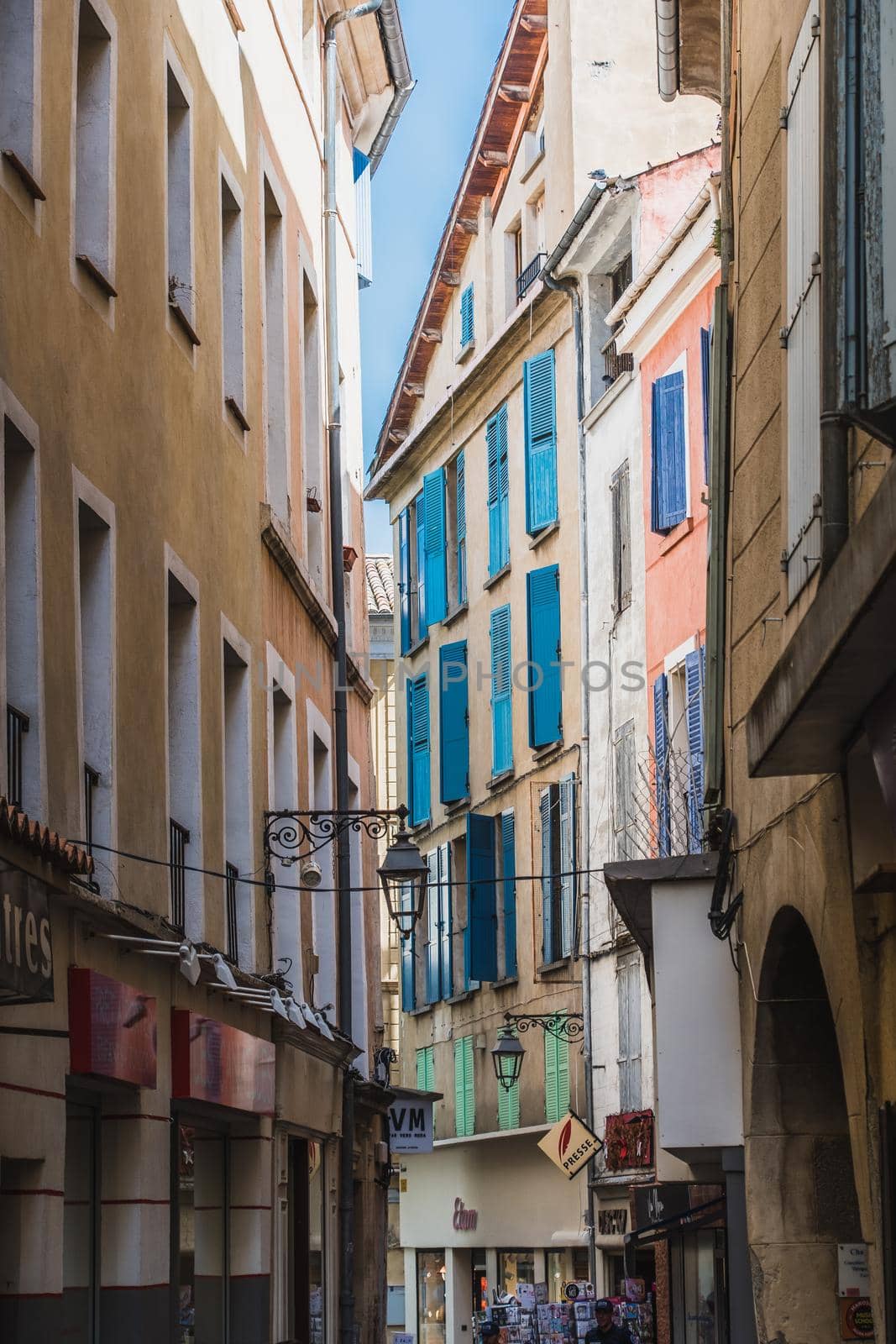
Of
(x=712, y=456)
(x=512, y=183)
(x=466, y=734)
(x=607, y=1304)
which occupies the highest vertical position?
(x=512, y=183)

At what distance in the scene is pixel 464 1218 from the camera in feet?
108

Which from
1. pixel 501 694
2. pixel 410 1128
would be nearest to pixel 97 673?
pixel 410 1128

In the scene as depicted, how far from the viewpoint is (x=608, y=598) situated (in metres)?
26.3

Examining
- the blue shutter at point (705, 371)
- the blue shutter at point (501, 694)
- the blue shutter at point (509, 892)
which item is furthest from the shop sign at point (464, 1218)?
the blue shutter at point (705, 371)

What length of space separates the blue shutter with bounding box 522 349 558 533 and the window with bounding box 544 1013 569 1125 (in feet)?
21.8

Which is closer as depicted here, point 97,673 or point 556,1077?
point 97,673

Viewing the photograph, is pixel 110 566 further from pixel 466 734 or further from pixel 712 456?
pixel 466 734

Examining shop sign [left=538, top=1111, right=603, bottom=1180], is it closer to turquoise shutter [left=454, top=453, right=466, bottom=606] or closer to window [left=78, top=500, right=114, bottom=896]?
turquoise shutter [left=454, top=453, right=466, bottom=606]

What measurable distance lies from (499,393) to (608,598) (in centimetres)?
664

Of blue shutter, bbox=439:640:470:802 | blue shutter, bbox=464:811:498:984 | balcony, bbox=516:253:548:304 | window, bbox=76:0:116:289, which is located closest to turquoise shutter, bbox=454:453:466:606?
blue shutter, bbox=439:640:470:802

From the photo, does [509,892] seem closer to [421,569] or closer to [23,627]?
[421,569]

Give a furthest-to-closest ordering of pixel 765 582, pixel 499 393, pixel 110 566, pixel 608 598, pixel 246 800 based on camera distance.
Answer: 1. pixel 499 393
2. pixel 608 598
3. pixel 246 800
4. pixel 110 566
5. pixel 765 582

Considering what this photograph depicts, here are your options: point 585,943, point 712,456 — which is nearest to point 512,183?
point 585,943

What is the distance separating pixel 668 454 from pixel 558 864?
6.80 metres
